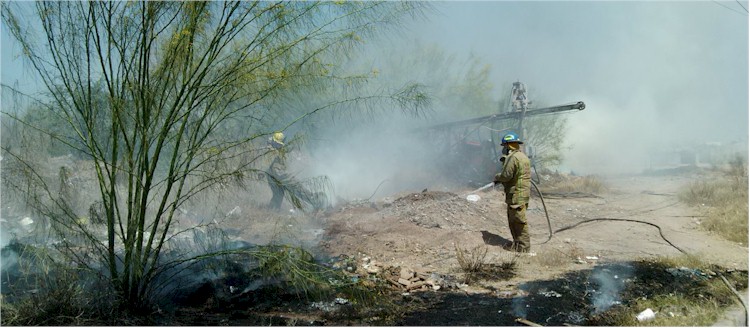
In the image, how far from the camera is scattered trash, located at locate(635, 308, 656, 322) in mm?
3981

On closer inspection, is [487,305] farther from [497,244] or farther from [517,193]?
[497,244]

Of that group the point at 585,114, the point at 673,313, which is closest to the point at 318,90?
the point at 673,313

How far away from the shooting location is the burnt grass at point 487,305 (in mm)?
4262

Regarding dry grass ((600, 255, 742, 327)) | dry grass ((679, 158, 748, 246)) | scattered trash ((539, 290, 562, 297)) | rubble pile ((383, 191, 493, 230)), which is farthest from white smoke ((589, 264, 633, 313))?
rubble pile ((383, 191, 493, 230))

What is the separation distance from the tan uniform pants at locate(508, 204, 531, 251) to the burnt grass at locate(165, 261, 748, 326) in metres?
1.29

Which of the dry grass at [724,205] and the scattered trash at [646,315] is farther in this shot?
the dry grass at [724,205]

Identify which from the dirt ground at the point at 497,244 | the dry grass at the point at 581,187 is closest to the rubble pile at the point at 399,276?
the dirt ground at the point at 497,244

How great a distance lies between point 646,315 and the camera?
405 cm

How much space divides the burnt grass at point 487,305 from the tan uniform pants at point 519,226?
129 centimetres

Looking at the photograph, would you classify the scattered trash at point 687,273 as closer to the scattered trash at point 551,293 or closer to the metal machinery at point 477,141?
the scattered trash at point 551,293

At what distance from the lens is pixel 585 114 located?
→ 37281 mm

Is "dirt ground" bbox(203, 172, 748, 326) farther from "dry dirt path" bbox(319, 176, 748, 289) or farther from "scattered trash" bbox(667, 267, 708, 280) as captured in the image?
"scattered trash" bbox(667, 267, 708, 280)

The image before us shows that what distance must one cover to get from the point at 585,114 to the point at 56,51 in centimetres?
3836

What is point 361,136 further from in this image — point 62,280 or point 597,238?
point 62,280
